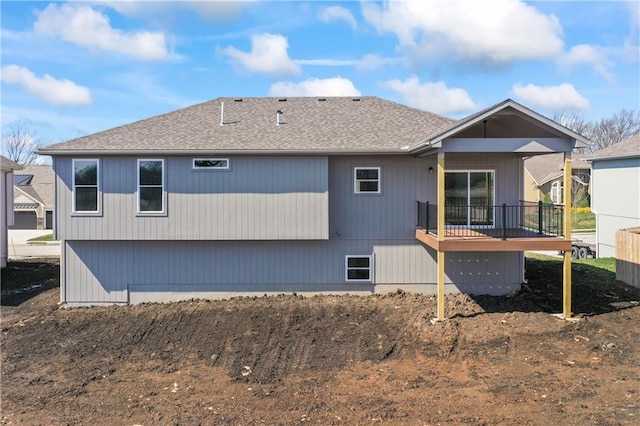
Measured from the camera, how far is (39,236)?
32719mm

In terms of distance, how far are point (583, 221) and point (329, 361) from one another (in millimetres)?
32981

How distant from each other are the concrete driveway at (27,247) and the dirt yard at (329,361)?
38.5ft

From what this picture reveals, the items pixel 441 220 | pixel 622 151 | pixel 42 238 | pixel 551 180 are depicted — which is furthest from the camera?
pixel 551 180

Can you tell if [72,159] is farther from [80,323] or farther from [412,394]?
[412,394]

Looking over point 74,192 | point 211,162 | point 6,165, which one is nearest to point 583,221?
point 211,162

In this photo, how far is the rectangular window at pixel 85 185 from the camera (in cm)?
1216

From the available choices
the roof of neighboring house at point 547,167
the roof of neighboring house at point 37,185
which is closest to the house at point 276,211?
the roof of neighboring house at point 547,167

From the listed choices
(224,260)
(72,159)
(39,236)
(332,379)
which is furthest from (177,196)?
(39,236)

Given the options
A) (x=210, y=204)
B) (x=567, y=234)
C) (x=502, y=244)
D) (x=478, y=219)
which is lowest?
(x=502, y=244)

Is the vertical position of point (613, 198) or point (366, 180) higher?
point (366, 180)

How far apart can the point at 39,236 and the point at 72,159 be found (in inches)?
964

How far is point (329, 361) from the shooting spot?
8.94 m

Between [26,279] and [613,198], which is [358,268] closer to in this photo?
[26,279]

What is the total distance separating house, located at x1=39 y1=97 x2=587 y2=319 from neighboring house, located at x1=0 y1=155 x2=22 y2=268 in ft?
24.4
